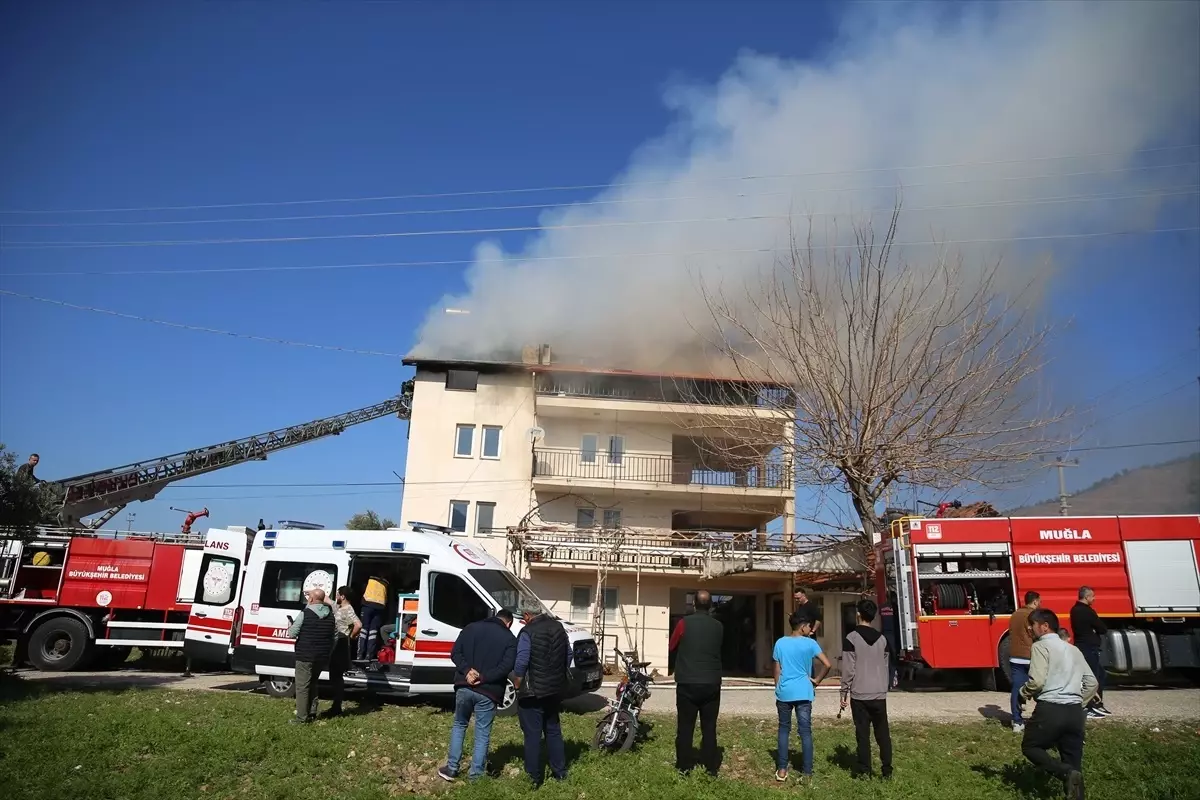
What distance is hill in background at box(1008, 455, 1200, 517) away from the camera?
4831 cm

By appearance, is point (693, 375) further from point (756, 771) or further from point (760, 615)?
point (756, 771)

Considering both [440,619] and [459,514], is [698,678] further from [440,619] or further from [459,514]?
[459,514]

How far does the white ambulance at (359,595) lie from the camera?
11.6 meters

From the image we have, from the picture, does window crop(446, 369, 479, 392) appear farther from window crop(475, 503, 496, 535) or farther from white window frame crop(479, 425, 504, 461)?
window crop(475, 503, 496, 535)

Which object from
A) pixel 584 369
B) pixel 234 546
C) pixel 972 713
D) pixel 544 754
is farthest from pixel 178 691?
pixel 584 369

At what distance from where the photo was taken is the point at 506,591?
495 inches

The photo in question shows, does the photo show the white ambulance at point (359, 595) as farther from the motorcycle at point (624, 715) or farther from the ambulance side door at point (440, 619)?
the motorcycle at point (624, 715)

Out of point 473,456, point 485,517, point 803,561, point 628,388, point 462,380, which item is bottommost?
point 803,561

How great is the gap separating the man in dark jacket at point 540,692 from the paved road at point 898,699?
4502 millimetres

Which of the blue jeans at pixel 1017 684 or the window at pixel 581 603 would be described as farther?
the window at pixel 581 603

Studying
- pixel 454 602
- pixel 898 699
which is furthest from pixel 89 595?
pixel 898 699

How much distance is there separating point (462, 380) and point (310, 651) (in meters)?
17.3

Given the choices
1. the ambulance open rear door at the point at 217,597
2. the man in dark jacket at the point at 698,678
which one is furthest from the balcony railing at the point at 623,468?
the man in dark jacket at the point at 698,678

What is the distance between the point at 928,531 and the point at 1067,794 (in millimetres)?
8429
